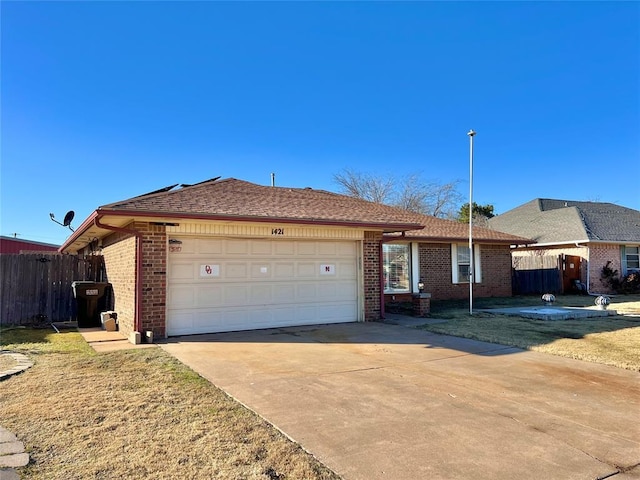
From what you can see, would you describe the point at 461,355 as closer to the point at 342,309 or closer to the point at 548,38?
the point at 342,309

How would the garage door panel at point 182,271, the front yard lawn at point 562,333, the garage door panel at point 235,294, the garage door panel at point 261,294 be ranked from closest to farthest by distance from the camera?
the front yard lawn at point 562,333
the garage door panel at point 182,271
the garage door panel at point 235,294
the garage door panel at point 261,294

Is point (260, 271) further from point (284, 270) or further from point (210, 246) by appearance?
point (210, 246)

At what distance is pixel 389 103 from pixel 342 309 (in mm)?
10696

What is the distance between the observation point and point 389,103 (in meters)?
18.1

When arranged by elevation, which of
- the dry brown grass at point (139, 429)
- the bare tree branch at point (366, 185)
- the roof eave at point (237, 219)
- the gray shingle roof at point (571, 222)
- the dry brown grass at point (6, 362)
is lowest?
the dry brown grass at point (139, 429)

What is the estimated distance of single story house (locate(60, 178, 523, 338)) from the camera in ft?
28.1

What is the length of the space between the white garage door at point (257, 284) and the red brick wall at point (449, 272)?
612 centimetres

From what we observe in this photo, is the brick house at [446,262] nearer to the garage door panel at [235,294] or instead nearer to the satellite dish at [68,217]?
the garage door panel at [235,294]

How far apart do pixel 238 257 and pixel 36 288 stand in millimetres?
5845

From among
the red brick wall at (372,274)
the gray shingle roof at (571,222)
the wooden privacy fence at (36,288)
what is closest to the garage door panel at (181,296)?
the red brick wall at (372,274)

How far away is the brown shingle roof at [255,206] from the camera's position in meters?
8.50

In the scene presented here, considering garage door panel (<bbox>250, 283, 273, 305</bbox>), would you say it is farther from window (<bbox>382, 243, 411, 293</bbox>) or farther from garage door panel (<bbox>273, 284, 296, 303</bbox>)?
window (<bbox>382, 243, 411, 293</bbox>)

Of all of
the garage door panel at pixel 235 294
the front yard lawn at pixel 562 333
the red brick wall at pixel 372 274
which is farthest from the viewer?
the red brick wall at pixel 372 274

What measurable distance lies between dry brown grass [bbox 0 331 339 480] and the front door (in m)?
19.6
